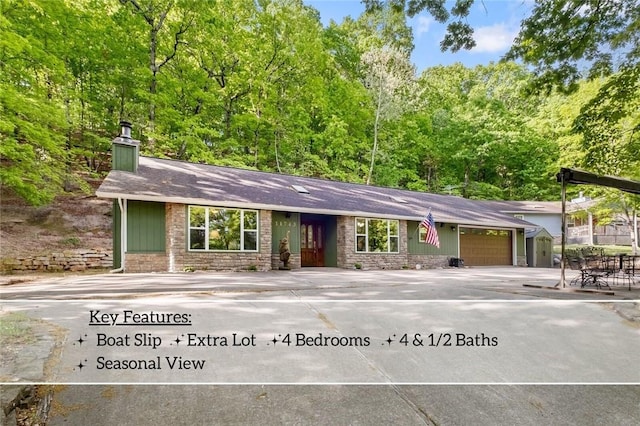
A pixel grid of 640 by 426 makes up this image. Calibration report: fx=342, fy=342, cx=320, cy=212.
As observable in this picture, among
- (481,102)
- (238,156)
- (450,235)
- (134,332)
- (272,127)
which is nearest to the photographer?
(134,332)

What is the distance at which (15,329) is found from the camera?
12.0 feet

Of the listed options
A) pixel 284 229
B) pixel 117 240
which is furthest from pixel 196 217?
pixel 284 229

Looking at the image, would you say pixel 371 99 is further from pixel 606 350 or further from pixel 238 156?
pixel 606 350

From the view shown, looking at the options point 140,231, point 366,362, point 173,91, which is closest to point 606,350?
point 366,362

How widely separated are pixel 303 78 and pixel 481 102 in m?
15.9

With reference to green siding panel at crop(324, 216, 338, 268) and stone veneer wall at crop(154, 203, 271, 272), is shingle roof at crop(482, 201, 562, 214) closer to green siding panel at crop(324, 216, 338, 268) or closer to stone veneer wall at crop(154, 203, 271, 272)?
green siding panel at crop(324, 216, 338, 268)

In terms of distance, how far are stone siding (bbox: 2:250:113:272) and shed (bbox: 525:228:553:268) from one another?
19.8 meters

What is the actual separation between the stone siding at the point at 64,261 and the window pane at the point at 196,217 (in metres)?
3.65

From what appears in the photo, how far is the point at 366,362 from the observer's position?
3.35 meters

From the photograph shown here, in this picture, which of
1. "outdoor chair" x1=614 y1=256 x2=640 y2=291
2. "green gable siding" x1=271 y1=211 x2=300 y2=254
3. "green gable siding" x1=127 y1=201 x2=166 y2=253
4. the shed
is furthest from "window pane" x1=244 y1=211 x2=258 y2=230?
the shed

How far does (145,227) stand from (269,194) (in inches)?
169

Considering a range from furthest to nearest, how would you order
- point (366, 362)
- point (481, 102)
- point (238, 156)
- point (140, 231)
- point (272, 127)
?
point (481, 102) < point (272, 127) < point (238, 156) < point (140, 231) < point (366, 362)

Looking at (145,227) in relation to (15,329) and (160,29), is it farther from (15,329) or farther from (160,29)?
(160,29)

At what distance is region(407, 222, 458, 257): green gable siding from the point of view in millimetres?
14957
